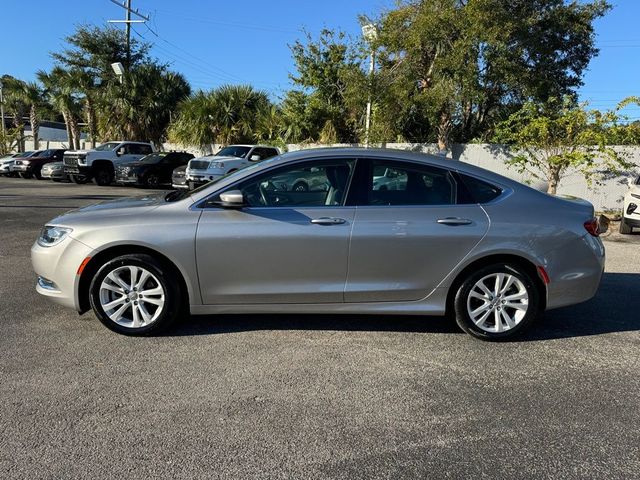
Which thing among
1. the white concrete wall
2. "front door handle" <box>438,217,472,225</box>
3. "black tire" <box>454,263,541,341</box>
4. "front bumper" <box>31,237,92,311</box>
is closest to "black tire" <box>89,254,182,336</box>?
"front bumper" <box>31,237,92,311</box>

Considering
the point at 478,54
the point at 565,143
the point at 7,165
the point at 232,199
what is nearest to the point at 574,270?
the point at 232,199

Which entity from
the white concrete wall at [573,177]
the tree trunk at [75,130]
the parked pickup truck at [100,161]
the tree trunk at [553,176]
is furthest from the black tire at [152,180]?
the tree trunk at [553,176]

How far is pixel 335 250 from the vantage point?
14.0ft

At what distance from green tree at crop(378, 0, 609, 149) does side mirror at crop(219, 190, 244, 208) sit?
1304 centimetres

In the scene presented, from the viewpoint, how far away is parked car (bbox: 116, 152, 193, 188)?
20891mm

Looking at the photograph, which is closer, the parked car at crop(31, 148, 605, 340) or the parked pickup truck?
the parked car at crop(31, 148, 605, 340)

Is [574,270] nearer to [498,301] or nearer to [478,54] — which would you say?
[498,301]

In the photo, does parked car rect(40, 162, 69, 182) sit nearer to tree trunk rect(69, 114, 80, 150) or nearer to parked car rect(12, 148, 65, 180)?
parked car rect(12, 148, 65, 180)

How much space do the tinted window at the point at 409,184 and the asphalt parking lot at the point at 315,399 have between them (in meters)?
1.22

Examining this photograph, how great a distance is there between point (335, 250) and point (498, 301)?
1.49 meters

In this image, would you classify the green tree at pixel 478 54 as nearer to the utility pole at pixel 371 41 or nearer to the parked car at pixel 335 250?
the utility pole at pixel 371 41

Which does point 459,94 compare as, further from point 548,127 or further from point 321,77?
point 321,77

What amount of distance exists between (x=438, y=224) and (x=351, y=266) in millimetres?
811

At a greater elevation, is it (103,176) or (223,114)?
(223,114)
